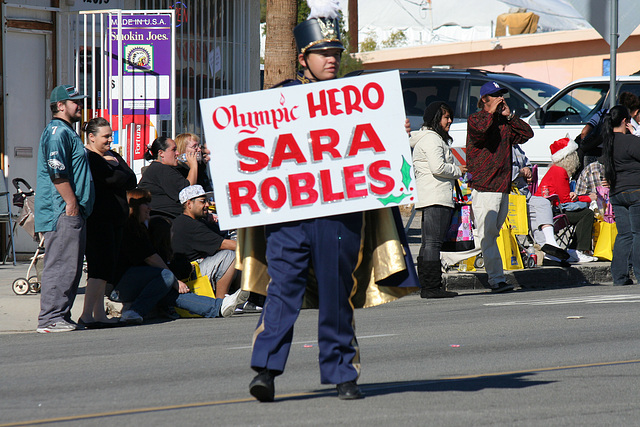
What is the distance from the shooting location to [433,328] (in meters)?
8.48

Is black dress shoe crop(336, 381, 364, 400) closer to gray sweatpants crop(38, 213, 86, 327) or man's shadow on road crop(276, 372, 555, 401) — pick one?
man's shadow on road crop(276, 372, 555, 401)

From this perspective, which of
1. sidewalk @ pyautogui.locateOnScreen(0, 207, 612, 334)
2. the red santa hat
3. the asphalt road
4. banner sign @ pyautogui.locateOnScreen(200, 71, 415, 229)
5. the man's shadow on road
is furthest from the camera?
the red santa hat

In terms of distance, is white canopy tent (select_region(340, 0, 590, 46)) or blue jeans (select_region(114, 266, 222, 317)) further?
white canopy tent (select_region(340, 0, 590, 46))

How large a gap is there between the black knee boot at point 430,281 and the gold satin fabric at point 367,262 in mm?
5484

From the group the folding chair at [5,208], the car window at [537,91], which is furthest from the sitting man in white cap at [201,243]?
the car window at [537,91]

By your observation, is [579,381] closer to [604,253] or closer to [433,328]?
[433,328]

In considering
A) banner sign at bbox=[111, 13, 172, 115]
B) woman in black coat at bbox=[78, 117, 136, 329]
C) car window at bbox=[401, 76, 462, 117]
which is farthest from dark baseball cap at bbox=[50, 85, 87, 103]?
car window at bbox=[401, 76, 462, 117]

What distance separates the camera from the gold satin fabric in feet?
18.0

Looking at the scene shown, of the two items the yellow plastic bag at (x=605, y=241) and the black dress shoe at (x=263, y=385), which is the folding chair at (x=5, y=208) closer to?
the yellow plastic bag at (x=605, y=241)

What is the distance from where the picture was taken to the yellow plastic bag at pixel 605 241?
46.3ft

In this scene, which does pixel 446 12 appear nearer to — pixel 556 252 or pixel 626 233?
pixel 556 252

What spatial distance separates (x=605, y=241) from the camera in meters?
14.2

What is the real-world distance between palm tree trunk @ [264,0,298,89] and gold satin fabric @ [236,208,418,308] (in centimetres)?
844

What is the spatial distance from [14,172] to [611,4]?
27.2 ft
